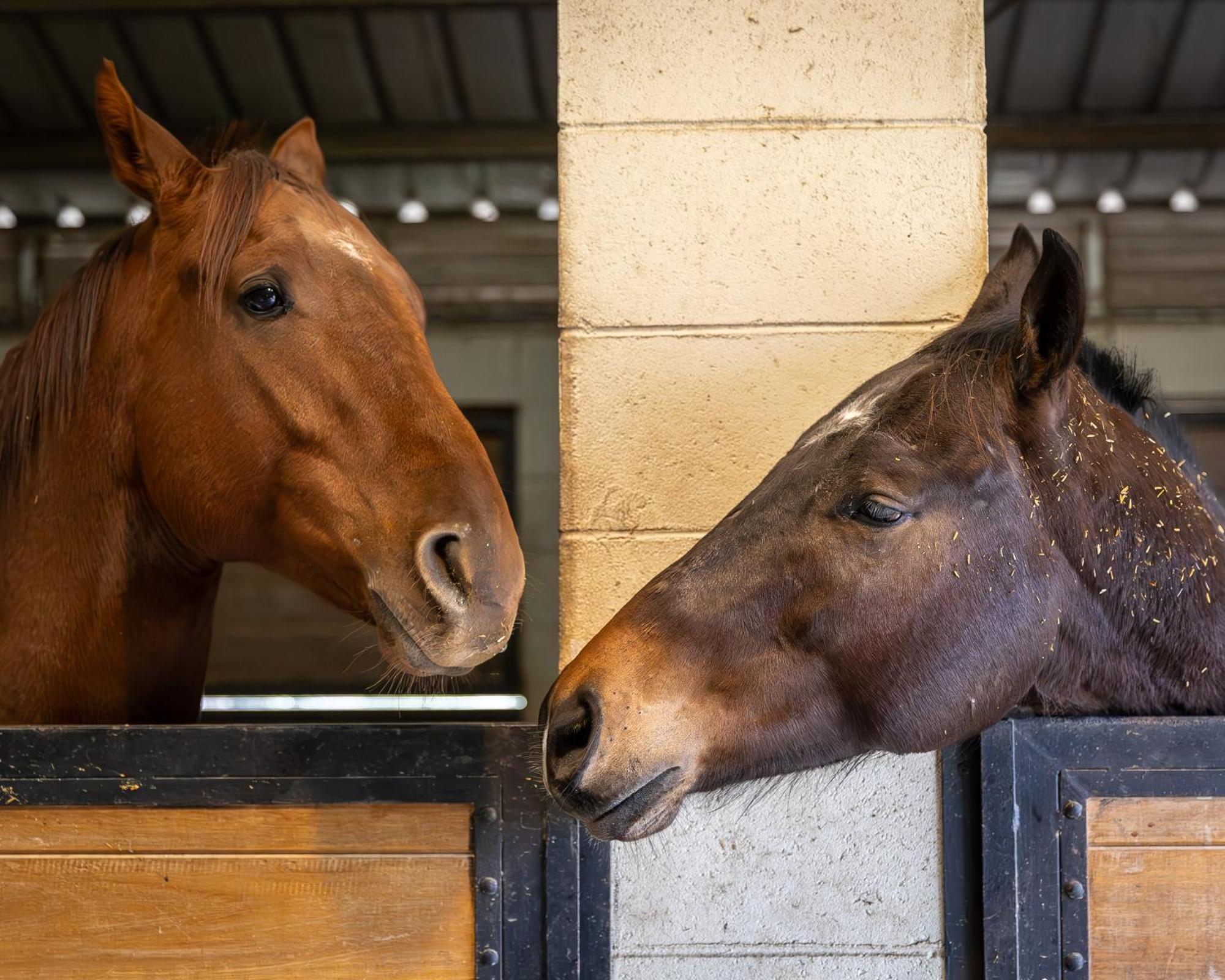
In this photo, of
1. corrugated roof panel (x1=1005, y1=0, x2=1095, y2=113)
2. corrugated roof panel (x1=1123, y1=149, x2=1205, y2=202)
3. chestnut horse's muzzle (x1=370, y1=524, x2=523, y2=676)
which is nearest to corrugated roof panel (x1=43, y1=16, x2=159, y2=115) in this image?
corrugated roof panel (x1=1005, y1=0, x2=1095, y2=113)

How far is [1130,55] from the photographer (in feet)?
20.2

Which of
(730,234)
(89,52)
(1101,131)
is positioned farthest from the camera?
(1101,131)

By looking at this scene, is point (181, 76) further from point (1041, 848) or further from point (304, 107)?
point (1041, 848)

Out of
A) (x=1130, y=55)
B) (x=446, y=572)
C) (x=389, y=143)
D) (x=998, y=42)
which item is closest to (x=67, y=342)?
(x=446, y=572)

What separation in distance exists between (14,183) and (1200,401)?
28.9 ft

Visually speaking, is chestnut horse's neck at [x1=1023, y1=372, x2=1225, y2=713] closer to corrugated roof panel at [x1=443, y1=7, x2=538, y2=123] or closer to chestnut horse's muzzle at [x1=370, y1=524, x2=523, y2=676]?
chestnut horse's muzzle at [x1=370, y1=524, x2=523, y2=676]

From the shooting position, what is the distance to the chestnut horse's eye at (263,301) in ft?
6.05

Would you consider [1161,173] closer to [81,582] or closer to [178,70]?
[178,70]

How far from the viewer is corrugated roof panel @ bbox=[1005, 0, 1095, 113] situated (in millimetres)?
5824

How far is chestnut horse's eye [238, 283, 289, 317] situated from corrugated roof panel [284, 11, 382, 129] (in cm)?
430

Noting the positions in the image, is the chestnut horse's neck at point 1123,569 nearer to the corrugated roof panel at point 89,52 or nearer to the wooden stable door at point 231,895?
the wooden stable door at point 231,895

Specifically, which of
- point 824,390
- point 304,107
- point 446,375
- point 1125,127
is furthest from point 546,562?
point 824,390

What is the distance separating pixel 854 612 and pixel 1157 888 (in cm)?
73

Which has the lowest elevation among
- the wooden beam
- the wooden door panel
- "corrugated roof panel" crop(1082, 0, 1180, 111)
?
the wooden door panel
